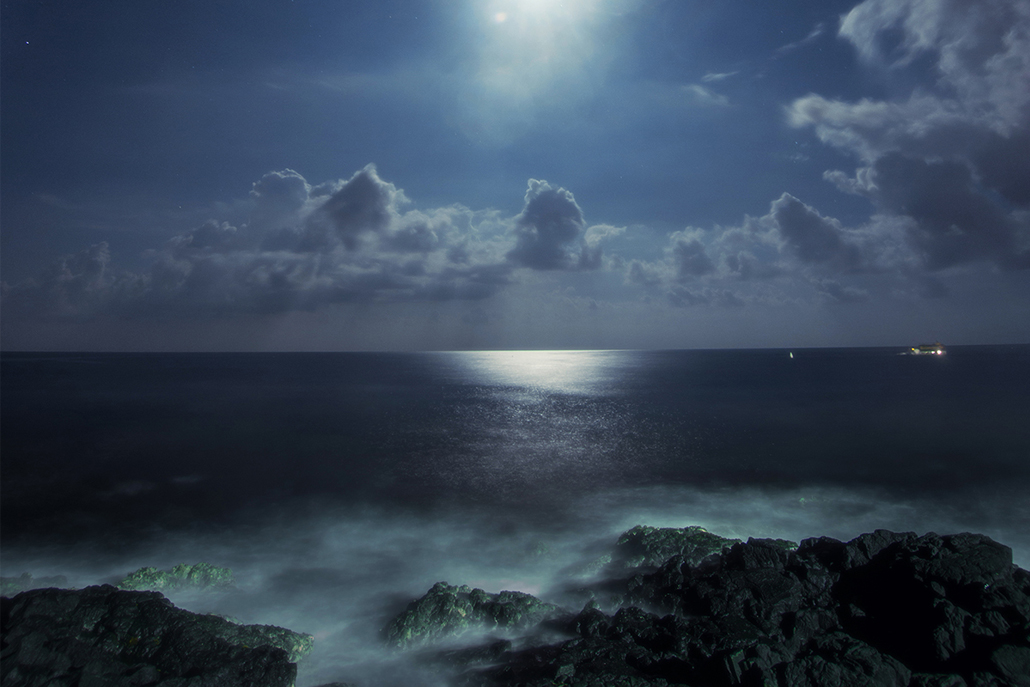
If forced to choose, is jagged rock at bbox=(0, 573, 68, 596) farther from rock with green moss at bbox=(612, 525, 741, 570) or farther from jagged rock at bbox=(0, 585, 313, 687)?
rock with green moss at bbox=(612, 525, 741, 570)

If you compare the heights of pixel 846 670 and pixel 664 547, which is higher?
pixel 846 670

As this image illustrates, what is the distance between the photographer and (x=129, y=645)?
1091cm

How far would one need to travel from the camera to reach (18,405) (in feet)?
208

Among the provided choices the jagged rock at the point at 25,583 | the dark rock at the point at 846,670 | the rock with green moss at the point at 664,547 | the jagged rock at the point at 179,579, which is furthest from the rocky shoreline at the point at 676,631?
the jagged rock at the point at 25,583

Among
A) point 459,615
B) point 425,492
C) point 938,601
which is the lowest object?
point 425,492

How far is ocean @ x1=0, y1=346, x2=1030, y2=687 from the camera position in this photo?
16766 millimetres

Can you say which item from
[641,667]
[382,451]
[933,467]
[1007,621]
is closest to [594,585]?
[641,667]

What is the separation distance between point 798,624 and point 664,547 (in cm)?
576

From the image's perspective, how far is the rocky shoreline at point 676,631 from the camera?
9422mm

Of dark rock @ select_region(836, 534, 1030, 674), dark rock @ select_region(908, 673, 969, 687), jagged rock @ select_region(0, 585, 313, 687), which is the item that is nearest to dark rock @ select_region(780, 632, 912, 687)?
dark rock @ select_region(908, 673, 969, 687)

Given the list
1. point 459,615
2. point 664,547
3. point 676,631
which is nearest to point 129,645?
point 459,615

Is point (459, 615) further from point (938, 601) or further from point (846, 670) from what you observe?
point (938, 601)

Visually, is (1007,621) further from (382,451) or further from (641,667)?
(382,451)

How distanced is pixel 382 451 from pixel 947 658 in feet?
112
